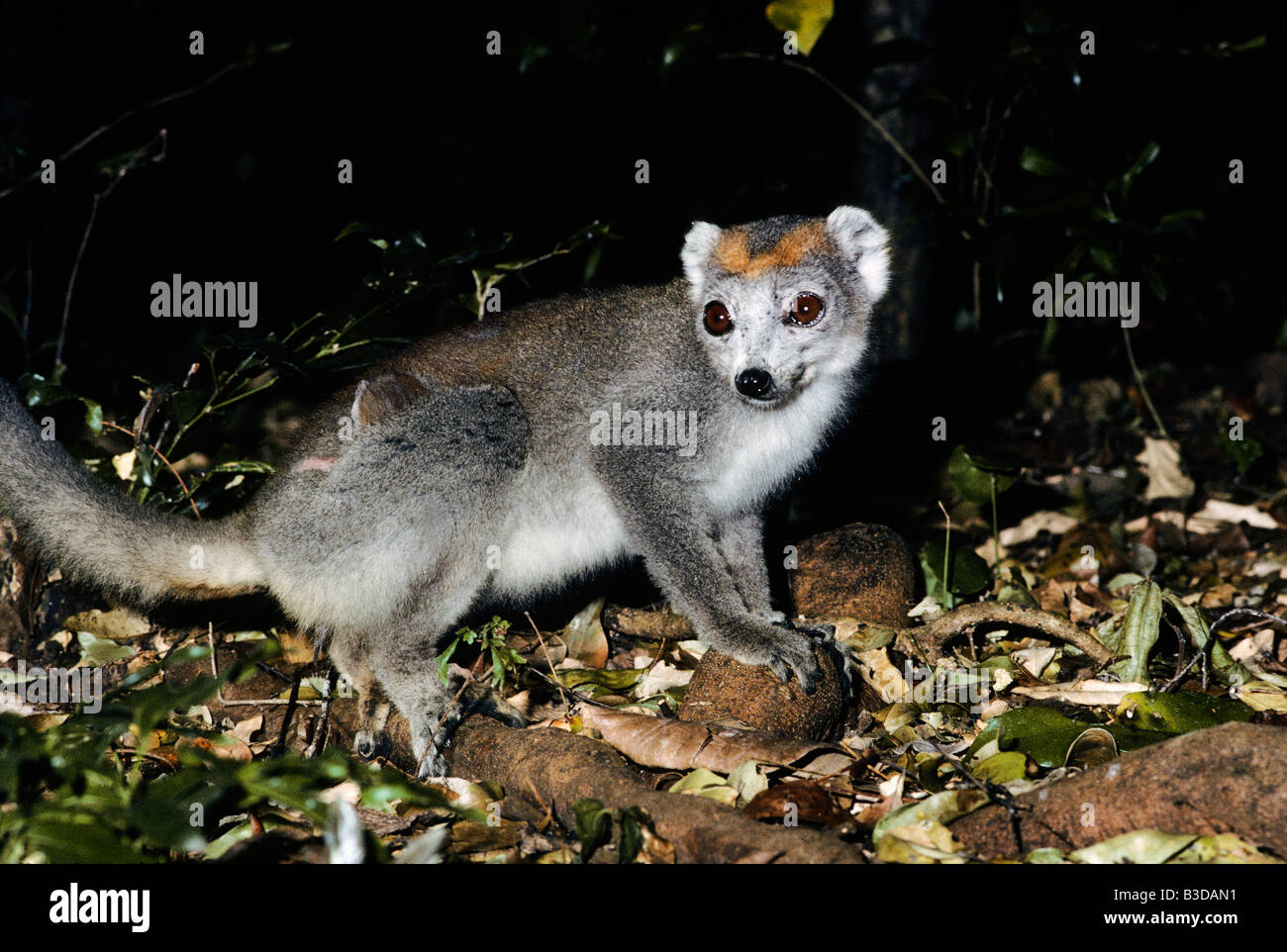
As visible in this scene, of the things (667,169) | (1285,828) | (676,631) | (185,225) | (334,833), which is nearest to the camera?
(334,833)

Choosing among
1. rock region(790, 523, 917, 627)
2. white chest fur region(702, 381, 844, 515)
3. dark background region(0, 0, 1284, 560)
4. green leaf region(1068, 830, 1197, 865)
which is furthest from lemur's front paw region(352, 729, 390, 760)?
green leaf region(1068, 830, 1197, 865)

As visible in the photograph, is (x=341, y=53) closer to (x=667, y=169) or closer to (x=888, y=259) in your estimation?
(x=667, y=169)

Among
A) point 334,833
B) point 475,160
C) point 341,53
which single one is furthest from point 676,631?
point 341,53

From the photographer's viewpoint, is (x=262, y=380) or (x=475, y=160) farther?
(x=475, y=160)

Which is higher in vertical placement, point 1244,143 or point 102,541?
point 1244,143

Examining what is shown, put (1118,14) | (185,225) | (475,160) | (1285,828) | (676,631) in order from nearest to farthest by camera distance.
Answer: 1. (1285,828)
2. (676,631)
3. (1118,14)
4. (475,160)
5. (185,225)

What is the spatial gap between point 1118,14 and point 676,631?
6.19 meters

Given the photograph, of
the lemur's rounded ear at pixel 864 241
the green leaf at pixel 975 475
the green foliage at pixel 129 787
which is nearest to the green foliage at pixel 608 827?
the green foliage at pixel 129 787

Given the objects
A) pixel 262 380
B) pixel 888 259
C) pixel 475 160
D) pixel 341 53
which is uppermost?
pixel 341 53

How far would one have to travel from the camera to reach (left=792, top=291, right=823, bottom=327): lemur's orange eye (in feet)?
19.4

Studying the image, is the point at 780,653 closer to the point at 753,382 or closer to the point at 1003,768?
the point at 1003,768

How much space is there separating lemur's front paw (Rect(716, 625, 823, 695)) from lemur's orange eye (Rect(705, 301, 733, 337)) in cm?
171

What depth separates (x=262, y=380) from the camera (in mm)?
7219
